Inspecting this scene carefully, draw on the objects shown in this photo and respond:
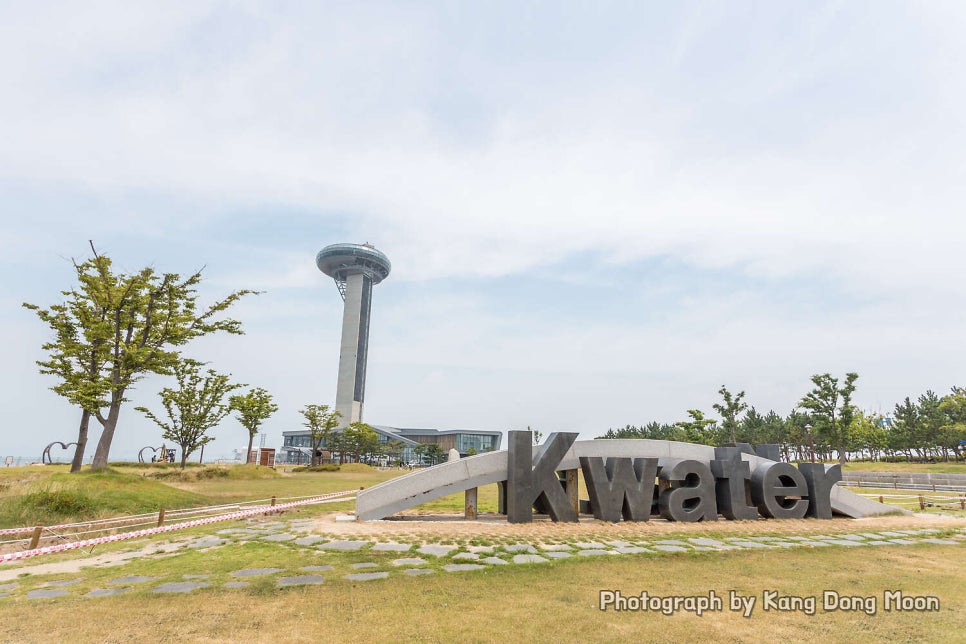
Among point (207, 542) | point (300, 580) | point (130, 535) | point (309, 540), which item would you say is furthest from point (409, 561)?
point (130, 535)

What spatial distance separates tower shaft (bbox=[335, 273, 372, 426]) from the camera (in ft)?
412

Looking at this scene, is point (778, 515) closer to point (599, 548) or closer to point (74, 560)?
point (599, 548)

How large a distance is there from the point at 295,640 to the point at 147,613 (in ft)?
7.69

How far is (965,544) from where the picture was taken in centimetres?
1121

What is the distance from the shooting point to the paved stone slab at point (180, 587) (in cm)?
684

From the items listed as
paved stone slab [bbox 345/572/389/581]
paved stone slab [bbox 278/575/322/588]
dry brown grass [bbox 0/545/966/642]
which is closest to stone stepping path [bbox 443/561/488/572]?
dry brown grass [bbox 0/545/966/642]

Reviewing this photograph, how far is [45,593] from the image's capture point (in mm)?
6773

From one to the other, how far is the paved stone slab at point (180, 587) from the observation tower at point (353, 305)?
12105 cm

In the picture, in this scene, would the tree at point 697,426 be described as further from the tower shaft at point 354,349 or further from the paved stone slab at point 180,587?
the tower shaft at point 354,349

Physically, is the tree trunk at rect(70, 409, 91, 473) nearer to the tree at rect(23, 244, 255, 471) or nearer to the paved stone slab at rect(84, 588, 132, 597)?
the tree at rect(23, 244, 255, 471)

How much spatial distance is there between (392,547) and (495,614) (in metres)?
4.69

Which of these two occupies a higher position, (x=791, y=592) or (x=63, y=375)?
(x=63, y=375)

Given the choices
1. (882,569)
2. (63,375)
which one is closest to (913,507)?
(882,569)

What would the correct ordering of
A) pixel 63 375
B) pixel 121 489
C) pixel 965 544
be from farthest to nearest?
1. pixel 63 375
2. pixel 121 489
3. pixel 965 544
